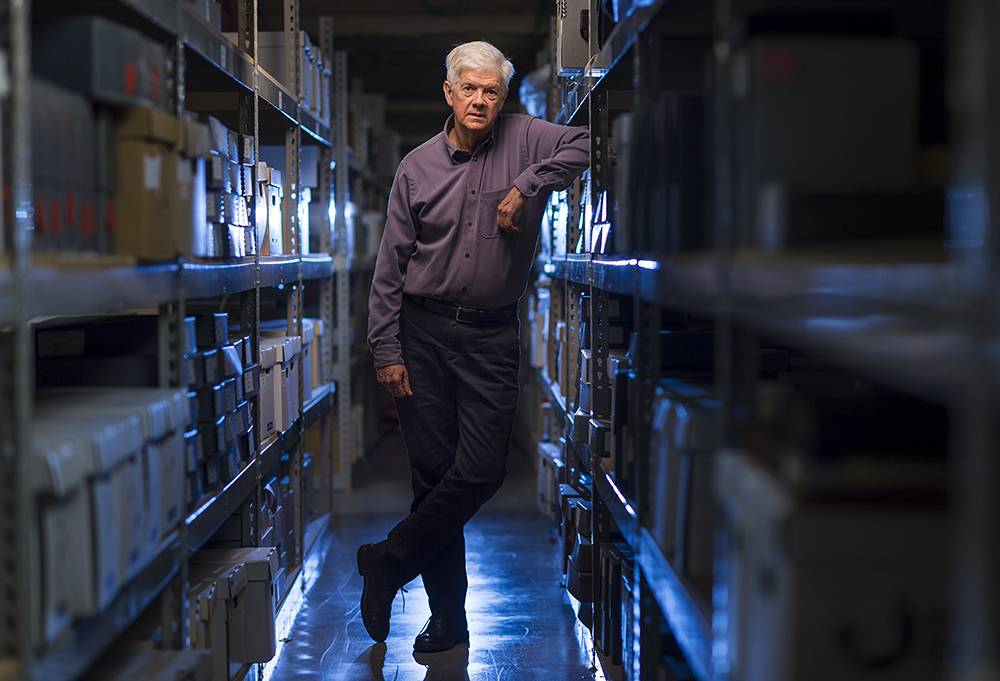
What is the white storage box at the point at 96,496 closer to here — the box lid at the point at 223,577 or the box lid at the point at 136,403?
the box lid at the point at 136,403

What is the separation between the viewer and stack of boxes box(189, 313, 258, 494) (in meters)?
2.53

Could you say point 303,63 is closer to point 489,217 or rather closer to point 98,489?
point 489,217

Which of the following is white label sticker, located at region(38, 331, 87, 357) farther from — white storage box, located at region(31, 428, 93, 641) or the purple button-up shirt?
the purple button-up shirt

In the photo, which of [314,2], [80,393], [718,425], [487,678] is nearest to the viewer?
[718,425]

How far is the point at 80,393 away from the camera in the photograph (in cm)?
209

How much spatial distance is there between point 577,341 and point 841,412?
8.30 ft

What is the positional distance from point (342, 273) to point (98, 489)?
399 centimetres

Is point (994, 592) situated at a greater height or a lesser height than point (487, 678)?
greater

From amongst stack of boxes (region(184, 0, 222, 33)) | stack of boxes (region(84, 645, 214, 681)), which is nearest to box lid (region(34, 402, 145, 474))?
stack of boxes (region(84, 645, 214, 681))

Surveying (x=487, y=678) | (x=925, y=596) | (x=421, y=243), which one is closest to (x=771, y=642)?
(x=925, y=596)

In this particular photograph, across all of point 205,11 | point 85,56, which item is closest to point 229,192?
point 205,11

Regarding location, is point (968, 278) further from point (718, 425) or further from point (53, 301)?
point (53, 301)

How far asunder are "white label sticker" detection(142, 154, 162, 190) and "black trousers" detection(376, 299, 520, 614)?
47.9 inches

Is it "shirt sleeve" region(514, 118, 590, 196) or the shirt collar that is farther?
the shirt collar
